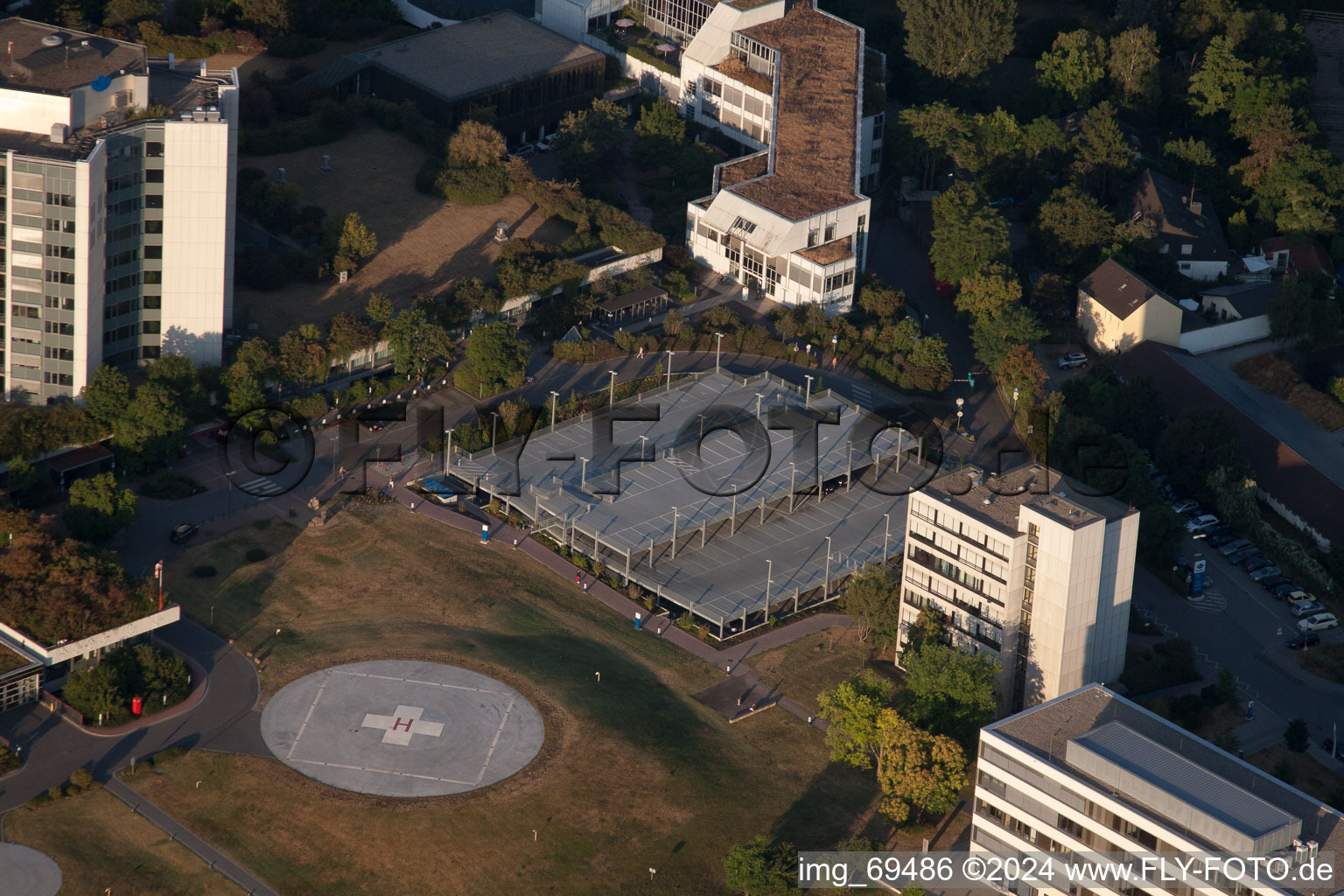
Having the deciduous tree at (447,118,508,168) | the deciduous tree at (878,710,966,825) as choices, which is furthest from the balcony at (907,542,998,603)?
the deciduous tree at (447,118,508,168)

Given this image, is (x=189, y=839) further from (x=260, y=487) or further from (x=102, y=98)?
(x=102, y=98)

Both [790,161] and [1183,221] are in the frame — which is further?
[1183,221]

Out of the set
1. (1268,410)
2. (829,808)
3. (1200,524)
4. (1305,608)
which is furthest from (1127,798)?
(1268,410)

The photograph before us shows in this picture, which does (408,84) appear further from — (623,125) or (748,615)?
(748,615)

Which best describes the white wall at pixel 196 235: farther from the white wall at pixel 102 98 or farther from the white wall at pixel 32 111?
the white wall at pixel 32 111

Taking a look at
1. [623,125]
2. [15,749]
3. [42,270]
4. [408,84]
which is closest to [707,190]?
[623,125]

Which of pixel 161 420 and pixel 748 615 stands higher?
pixel 161 420

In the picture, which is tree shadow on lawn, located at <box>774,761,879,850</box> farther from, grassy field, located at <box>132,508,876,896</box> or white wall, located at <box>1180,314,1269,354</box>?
white wall, located at <box>1180,314,1269,354</box>
